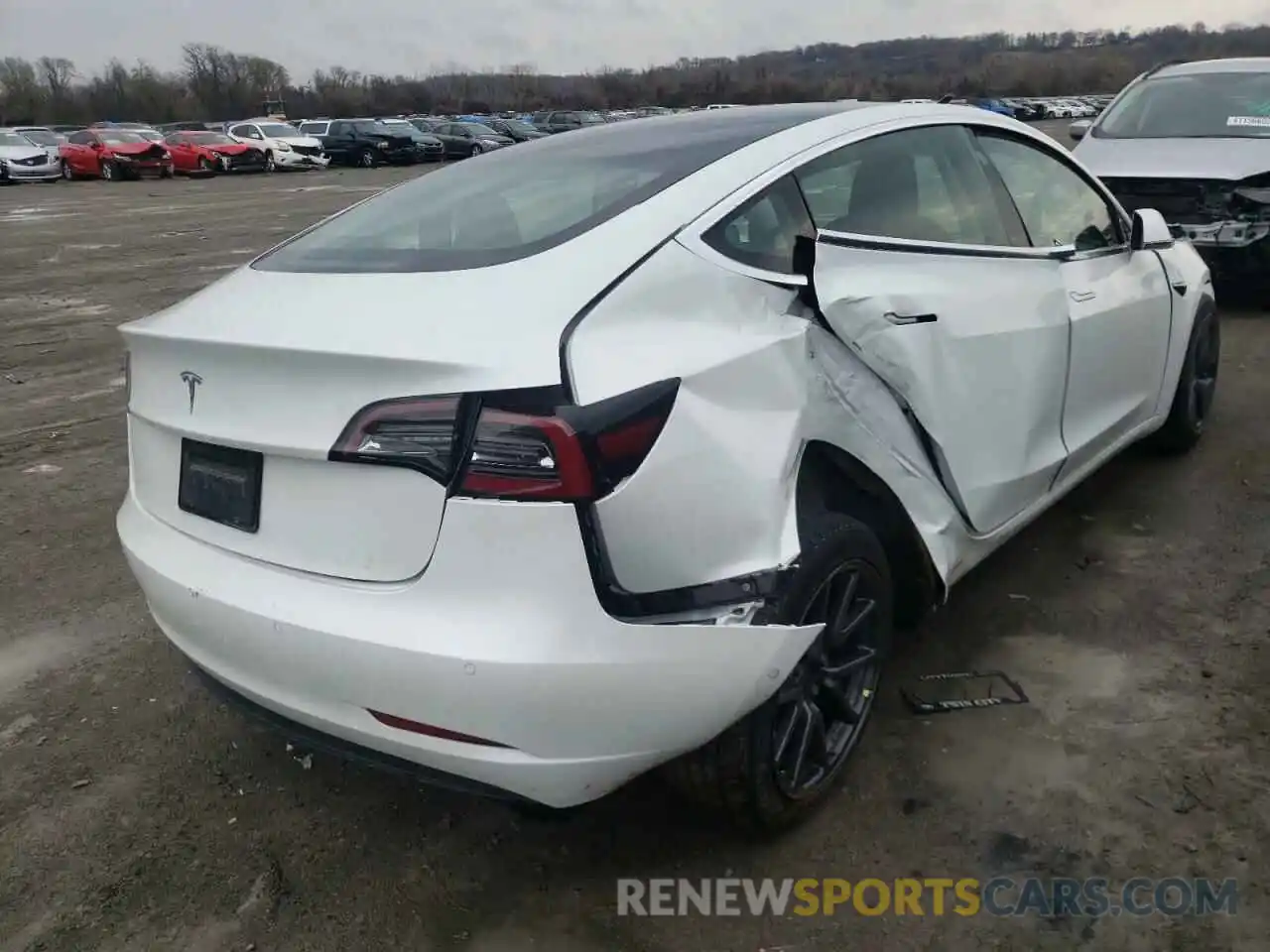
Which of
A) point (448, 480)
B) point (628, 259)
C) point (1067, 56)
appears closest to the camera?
point (448, 480)

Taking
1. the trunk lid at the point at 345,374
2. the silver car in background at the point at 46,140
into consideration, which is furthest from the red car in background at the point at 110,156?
the trunk lid at the point at 345,374

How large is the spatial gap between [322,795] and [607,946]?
37.3 inches

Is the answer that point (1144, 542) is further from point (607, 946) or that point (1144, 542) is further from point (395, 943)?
point (395, 943)

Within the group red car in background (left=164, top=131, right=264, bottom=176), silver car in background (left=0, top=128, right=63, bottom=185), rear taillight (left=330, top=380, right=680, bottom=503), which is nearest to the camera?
rear taillight (left=330, top=380, right=680, bottom=503)

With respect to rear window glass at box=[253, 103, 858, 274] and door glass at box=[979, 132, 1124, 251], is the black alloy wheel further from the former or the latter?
door glass at box=[979, 132, 1124, 251]

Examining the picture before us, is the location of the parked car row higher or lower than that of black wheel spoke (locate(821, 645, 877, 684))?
higher

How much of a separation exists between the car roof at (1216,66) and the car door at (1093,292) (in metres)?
5.77

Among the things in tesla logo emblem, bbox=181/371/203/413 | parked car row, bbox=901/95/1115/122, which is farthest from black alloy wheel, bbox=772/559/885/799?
parked car row, bbox=901/95/1115/122

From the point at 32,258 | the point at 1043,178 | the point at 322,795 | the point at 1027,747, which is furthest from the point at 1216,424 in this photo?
the point at 32,258

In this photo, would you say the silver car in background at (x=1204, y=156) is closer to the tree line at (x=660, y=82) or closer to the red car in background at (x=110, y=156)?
the red car in background at (x=110, y=156)

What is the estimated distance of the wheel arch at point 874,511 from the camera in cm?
247

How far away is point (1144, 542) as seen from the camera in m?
4.14

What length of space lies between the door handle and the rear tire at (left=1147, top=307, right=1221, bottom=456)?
2402mm

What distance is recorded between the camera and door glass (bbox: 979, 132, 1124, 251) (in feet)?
11.5
